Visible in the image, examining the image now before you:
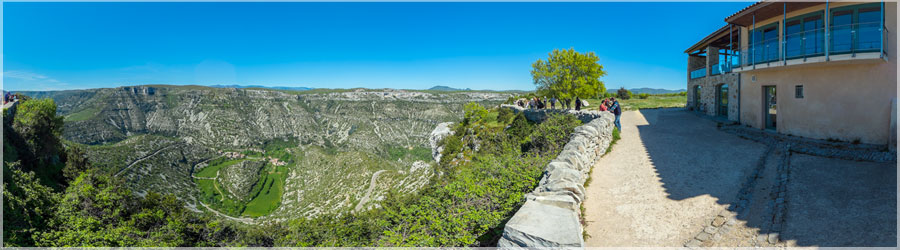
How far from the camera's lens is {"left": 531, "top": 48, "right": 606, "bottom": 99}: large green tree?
23.4 m

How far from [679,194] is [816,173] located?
11.5 feet

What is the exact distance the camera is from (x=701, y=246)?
16.9ft

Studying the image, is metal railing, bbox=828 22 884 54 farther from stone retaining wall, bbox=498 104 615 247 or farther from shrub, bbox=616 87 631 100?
shrub, bbox=616 87 631 100

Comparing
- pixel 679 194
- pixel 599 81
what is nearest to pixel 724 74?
pixel 599 81

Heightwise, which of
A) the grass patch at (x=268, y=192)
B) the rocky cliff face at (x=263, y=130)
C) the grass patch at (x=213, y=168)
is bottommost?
the grass patch at (x=268, y=192)

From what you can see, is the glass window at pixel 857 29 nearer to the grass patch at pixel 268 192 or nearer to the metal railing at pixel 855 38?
the metal railing at pixel 855 38

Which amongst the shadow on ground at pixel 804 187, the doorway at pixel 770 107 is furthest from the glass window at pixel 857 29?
the shadow on ground at pixel 804 187

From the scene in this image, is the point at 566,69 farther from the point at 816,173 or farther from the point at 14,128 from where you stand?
the point at 14,128

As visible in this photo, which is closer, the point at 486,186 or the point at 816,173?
the point at 486,186

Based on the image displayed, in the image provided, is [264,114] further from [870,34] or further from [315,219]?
[870,34]

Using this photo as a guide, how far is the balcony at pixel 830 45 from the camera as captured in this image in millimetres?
9289

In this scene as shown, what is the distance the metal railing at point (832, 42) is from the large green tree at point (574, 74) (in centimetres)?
1162

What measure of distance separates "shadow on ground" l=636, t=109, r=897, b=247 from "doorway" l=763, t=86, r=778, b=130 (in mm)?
2067

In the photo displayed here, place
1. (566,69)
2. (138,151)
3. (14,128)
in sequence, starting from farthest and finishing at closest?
1. (138,151)
2. (566,69)
3. (14,128)
